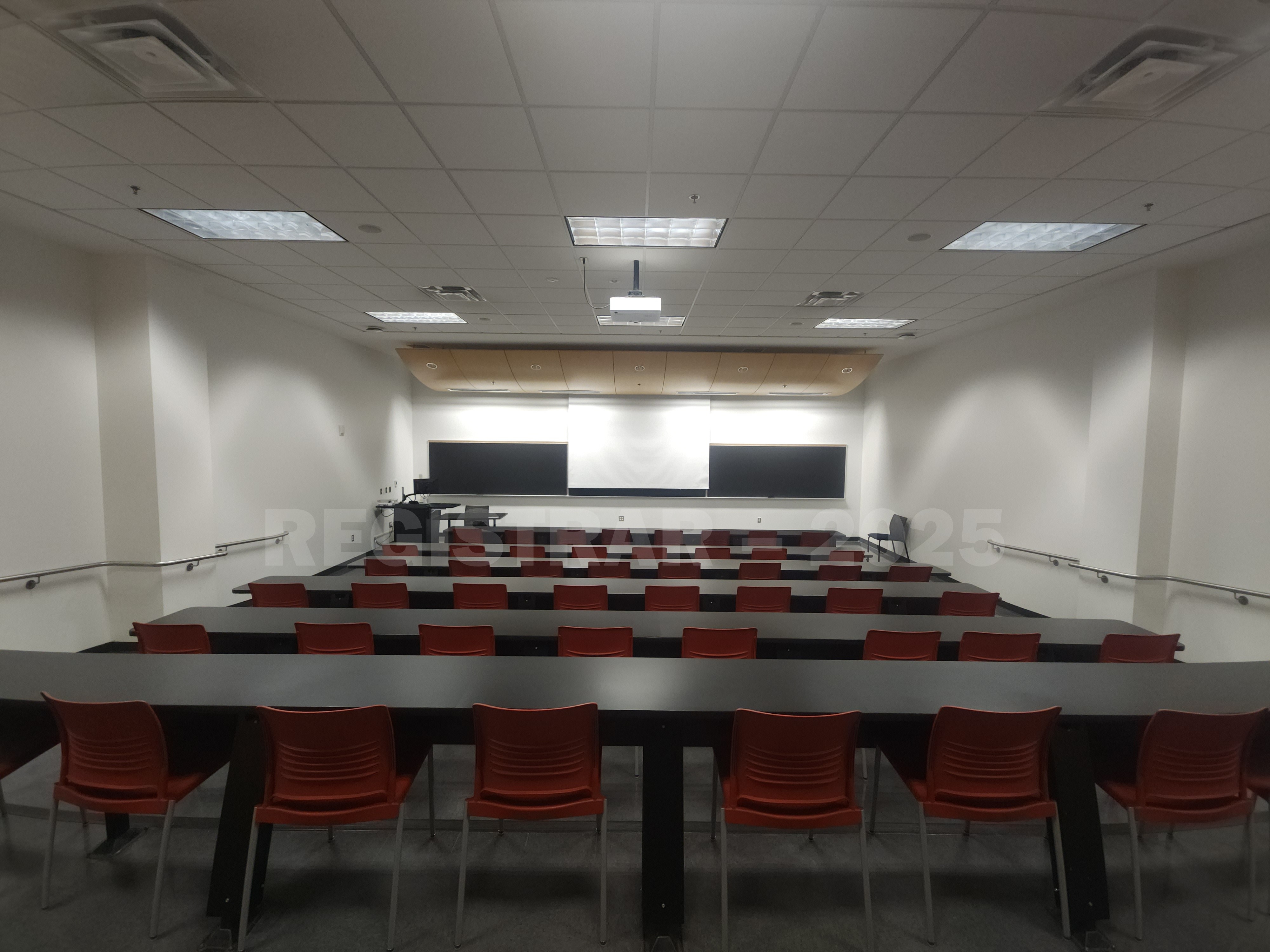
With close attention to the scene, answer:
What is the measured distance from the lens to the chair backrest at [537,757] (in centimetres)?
181

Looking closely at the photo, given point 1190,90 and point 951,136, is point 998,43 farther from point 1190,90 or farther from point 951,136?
point 1190,90

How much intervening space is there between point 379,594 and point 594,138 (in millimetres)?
3640

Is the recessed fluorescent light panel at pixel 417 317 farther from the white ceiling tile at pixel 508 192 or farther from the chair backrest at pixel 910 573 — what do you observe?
→ the chair backrest at pixel 910 573

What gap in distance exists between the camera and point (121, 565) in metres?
4.65

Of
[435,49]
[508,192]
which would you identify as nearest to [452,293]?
[508,192]

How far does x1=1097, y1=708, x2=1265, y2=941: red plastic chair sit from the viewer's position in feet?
6.07

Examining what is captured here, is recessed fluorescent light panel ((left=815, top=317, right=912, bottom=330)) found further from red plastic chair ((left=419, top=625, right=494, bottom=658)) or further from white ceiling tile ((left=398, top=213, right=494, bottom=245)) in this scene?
red plastic chair ((left=419, top=625, right=494, bottom=658))

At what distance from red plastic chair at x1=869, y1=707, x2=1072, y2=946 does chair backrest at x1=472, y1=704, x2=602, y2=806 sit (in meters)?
1.27

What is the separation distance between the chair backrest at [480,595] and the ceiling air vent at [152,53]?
10.5 feet

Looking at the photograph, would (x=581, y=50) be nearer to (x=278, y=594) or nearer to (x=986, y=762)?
(x=986, y=762)

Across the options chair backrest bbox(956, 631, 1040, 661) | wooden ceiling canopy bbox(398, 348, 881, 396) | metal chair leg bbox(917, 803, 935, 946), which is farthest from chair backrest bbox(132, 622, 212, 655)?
wooden ceiling canopy bbox(398, 348, 881, 396)

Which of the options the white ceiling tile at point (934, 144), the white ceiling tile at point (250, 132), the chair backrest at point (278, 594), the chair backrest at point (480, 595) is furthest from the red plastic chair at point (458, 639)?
the white ceiling tile at point (934, 144)

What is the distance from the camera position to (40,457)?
13.4 feet

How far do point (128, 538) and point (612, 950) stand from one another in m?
5.52
